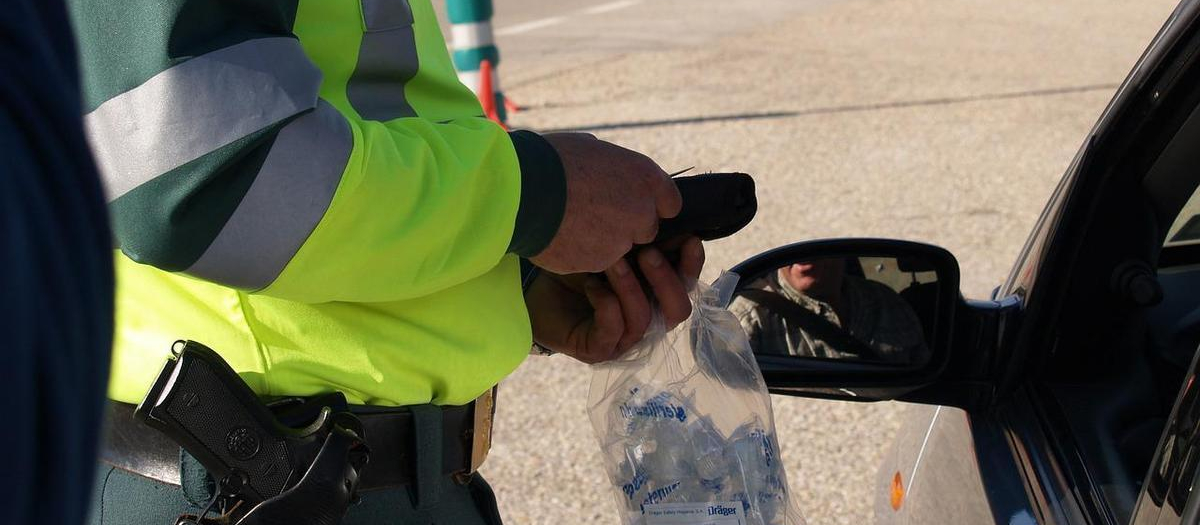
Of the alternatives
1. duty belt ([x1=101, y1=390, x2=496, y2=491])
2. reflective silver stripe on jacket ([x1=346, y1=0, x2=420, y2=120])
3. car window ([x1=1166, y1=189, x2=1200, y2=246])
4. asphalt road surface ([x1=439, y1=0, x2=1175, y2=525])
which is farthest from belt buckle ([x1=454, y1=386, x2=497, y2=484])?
asphalt road surface ([x1=439, y1=0, x2=1175, y2=525])

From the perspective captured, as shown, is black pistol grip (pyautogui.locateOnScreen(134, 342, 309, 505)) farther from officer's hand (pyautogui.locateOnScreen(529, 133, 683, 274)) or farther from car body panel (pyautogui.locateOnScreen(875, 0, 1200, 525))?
car body panel (pyautogui.locateOnScreen(875, 0, 1200, 525))

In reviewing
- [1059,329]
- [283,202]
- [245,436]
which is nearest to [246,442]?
[245,436]

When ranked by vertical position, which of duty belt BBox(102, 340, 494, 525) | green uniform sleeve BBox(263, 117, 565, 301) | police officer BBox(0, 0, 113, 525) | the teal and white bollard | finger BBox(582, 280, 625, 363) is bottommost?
the teal and white bollard

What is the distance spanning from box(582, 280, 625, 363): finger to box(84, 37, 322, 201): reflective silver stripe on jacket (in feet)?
2.12

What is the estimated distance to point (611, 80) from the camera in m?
9.75

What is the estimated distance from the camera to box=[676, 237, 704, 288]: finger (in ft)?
5.21

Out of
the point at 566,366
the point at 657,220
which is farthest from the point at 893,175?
the point at 657,220

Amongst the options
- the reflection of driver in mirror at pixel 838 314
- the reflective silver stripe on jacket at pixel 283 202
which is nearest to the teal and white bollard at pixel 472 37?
the reflection of driver in mirror at pixel 838 314

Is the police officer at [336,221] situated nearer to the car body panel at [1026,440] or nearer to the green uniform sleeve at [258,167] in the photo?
the green uniform sleeve at [258,167]

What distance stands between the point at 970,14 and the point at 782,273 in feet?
38.3

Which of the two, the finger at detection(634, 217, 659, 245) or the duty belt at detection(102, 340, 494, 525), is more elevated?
the finger at detection(634, 217, 659, 245)

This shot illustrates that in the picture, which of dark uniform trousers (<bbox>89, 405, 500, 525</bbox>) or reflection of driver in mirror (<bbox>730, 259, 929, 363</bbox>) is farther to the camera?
reflection of driver in mirror (<bbox>730, 259, 929, 363</bbox>)

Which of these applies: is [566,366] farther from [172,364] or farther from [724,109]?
[724,109]

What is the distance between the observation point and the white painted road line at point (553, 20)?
12.7m
